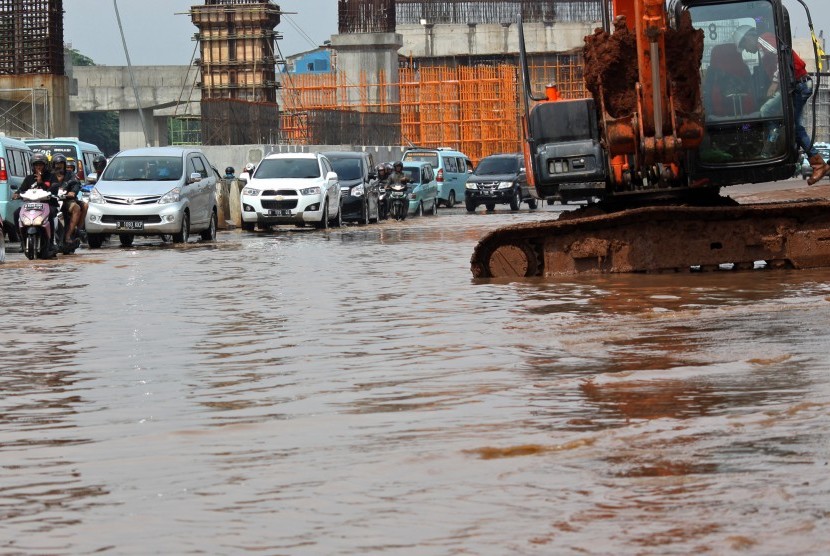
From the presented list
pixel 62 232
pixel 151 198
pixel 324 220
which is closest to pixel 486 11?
pixel 324 220

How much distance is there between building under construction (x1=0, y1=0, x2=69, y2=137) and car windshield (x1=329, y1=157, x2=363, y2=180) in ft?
72.2

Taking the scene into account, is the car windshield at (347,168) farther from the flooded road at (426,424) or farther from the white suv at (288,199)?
the flooded road at (426,424)

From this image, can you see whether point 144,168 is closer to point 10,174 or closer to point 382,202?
point 10,174

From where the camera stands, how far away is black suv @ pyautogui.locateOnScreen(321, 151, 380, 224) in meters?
36.7

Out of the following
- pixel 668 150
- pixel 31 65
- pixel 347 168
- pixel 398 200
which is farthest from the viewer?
pixel 31 65

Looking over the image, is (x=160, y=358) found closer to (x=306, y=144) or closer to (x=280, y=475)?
(x=280, y=475)

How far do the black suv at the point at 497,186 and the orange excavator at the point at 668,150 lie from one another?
2749 centimetres

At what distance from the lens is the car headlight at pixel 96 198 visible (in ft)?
90.4

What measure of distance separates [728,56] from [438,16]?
78048 mm

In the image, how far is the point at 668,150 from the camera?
1574 centimetres

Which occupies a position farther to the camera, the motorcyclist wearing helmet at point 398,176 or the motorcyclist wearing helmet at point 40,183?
the motorcyclist wearing helmet at point 398,176

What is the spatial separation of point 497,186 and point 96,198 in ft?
65.1

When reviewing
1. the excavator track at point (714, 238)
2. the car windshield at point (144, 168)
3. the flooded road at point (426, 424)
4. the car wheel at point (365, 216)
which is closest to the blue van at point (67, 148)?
the car wheel at point (365, 216)

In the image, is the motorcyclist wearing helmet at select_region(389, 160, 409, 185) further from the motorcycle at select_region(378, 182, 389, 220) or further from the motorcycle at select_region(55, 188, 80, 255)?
the motorcycle at select_region(55, 188, 80, 255)
